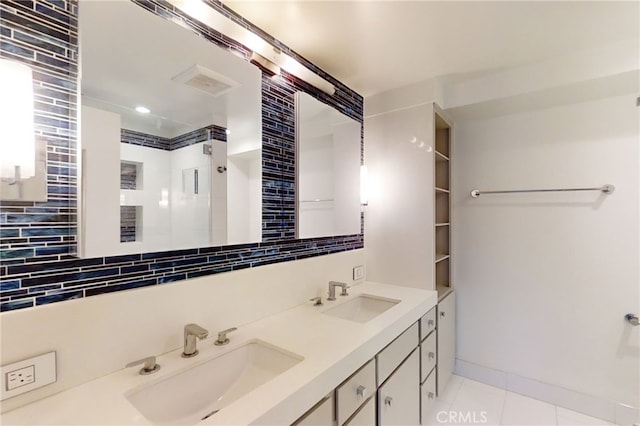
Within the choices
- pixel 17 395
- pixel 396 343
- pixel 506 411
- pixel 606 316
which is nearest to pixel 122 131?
pixel 17 395

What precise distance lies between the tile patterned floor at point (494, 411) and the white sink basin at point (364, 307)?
80 cm

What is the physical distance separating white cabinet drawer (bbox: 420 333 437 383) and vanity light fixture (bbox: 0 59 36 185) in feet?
6.52

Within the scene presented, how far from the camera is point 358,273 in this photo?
231 cm

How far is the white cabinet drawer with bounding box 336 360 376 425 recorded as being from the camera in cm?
112

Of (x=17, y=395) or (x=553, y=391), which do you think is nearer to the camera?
(x=17, y=395)

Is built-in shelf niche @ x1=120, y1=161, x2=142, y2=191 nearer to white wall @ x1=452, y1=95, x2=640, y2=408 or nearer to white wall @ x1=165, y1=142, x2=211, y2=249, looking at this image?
white wall @ x1=165, y1=142, x2=211, y2=249

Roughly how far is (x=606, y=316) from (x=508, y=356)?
709 millimetres

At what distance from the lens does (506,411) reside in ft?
6.87

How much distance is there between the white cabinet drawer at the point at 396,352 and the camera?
1387 mm

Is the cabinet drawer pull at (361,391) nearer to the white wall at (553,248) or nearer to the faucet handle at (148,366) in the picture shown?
the faucet handle at (148,366)

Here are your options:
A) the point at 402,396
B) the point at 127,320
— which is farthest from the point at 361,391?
the point at 127,320

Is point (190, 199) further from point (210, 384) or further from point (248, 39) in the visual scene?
point (248, 39)

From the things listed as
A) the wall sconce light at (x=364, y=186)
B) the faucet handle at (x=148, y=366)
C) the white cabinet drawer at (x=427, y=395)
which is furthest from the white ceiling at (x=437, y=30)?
the white cabinet drawer at (x=427, y=395)

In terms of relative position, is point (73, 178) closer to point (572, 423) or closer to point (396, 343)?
point (396, 343)
